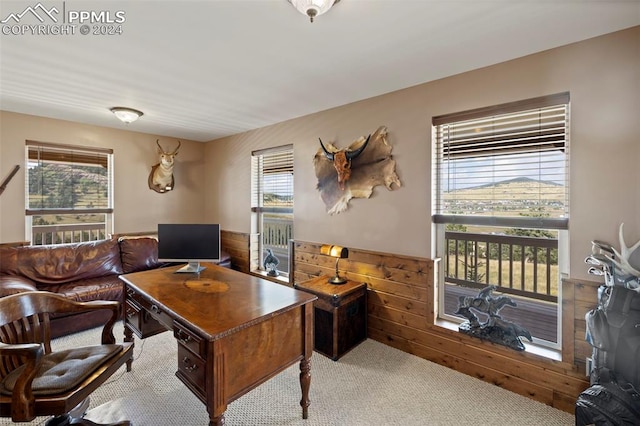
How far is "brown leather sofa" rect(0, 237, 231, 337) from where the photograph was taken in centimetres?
300

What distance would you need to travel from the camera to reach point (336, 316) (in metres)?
2.65

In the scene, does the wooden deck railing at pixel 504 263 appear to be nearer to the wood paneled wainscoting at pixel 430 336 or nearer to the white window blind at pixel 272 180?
the wood paneled wainscoting at pixel 430 336

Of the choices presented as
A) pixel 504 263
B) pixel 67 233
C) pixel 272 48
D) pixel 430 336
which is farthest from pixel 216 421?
pixel 67 233

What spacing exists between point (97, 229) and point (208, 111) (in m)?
2.57

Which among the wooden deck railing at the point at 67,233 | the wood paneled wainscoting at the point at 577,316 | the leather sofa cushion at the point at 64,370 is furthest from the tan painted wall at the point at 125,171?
the wood paneled wainscoting at the point at 577,316

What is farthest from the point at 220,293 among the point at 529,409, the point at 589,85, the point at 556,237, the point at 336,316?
the point at 589,85

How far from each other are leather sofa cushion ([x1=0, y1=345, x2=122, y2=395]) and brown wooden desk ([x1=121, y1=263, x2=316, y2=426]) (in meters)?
0.35

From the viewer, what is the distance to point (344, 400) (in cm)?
209

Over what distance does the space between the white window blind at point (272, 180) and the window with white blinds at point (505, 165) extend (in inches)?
81.0

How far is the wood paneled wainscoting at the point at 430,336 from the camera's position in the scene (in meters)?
2.03

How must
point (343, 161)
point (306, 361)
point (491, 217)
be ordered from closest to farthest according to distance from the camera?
point (306, 361) < point (491, 217) < point (343, 161)

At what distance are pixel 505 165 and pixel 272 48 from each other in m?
2.05

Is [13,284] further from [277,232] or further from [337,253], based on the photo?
[337,253]

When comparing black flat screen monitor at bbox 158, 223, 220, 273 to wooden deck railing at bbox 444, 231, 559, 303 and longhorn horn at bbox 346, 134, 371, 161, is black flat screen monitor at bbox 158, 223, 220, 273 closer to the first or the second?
longhorn horn at bbox 346, 134, 371, 161
